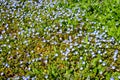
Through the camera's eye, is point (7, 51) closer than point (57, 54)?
No

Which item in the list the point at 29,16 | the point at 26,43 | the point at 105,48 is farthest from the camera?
the point at 29,16

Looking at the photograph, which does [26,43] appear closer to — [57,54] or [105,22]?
[57,54]

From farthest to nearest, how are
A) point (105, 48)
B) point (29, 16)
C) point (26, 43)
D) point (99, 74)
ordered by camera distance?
1. point (29, 16)
2. point (26, 43)
3. point (105, 48)
4. point (99, 74)

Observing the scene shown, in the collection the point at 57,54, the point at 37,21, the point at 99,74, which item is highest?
the point at 37,21

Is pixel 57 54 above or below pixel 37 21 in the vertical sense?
below

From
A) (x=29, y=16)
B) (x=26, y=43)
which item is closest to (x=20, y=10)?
(x=29, y=16)

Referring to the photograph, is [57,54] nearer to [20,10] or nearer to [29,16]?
[29,16]
